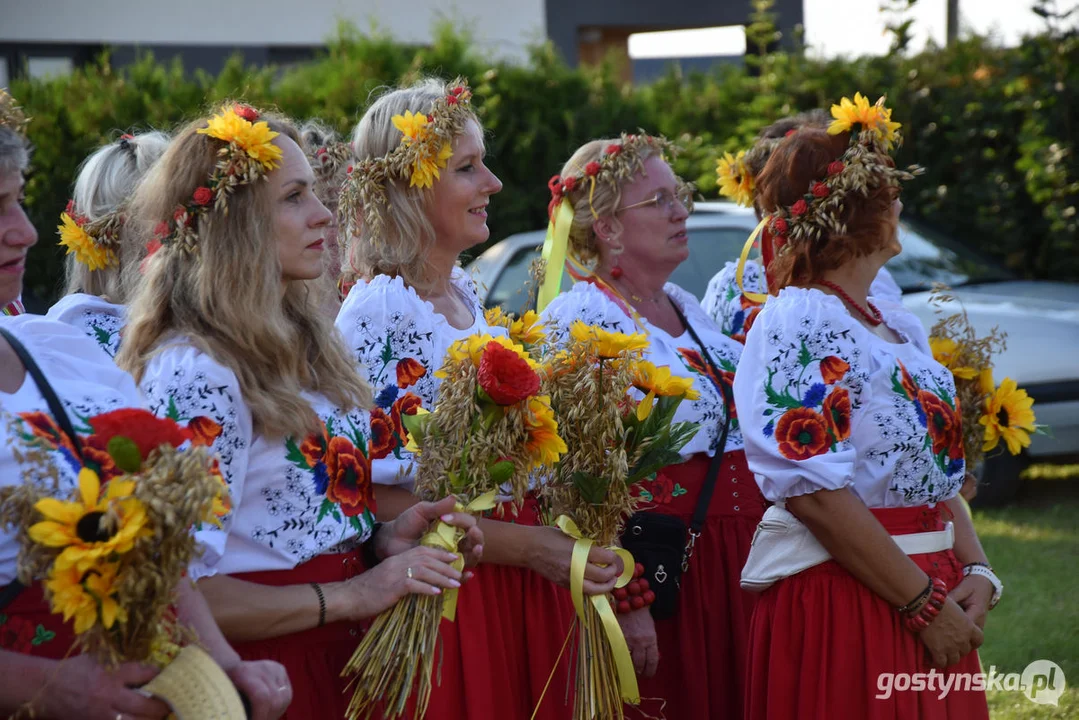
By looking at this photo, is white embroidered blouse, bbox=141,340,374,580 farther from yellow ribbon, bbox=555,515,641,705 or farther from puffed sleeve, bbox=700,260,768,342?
puffed sleeve, bbox=700,260,768,342

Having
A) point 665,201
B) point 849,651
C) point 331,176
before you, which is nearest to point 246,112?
point 331,176

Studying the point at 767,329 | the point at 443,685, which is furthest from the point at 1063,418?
the point at 443,685

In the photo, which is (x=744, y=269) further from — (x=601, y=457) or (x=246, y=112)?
(x=246, y=112)

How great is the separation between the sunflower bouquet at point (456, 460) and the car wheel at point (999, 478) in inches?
241

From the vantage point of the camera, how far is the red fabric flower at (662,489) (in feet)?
13.4

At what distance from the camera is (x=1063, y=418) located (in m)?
8.01

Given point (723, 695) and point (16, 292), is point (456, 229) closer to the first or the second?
point (16, 292)

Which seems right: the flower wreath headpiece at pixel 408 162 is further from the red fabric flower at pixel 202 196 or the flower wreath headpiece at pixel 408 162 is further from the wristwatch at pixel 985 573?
the wristwatch at pixel 985 573

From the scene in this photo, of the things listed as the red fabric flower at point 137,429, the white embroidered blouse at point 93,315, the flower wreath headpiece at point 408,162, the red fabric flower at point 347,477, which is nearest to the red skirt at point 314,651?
the red fabric flower at point 347,477

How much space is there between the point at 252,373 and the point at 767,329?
137 centimetres

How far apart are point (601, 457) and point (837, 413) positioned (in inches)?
24.6

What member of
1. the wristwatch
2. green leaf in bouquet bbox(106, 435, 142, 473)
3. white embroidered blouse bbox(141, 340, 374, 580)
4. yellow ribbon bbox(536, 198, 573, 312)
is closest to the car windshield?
yellow ribbon bbox(536, 198, 573, 312)

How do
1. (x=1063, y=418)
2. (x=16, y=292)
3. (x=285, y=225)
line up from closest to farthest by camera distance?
(x=16, y=292)
(x=285, y=225)
(x=1063, y=418)

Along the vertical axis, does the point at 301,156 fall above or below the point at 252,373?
above
